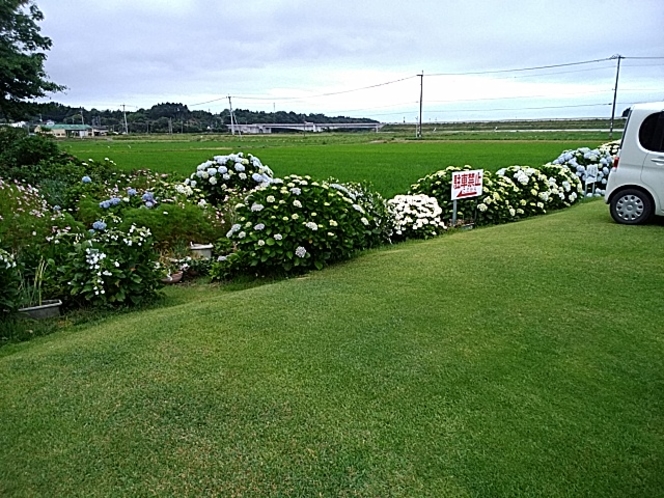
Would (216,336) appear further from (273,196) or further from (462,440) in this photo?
(273,196)

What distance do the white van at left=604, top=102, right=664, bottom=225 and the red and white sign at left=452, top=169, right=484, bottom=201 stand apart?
6.27 feet

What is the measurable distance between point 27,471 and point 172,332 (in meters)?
1.43

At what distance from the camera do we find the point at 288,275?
5500 mm

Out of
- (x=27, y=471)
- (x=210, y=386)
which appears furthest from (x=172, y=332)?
(x=27, y=471)

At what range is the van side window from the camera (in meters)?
6.66

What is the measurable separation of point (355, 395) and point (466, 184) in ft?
19.7

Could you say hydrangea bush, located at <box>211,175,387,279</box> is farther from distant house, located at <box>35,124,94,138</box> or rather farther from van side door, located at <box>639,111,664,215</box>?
distant house, located at <box>35,124,94,138</box>

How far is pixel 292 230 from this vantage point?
17.8 feet

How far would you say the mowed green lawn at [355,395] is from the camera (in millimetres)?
2275

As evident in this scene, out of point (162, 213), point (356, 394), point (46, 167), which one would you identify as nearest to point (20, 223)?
point (162, 213)

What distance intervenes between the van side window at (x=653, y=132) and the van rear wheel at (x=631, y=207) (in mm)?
604

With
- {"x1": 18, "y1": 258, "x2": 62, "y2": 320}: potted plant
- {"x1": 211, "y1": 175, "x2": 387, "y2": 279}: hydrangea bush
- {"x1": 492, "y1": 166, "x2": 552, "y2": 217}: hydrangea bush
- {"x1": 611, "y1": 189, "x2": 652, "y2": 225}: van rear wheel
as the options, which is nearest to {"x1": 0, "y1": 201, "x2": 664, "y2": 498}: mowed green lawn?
{"x1": 18, "y1": 258, "x2": 62, "y2": 320}: potted plant

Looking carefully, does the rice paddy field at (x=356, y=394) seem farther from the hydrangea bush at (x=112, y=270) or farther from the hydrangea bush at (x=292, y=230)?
the hydrangea bush at (x=292, y=230)

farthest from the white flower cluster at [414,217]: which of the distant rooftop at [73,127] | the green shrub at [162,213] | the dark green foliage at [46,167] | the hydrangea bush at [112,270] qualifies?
the distant rooftop at [73,127]
